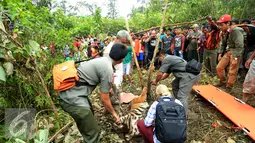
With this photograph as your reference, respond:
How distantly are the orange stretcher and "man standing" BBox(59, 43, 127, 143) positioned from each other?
2.24m

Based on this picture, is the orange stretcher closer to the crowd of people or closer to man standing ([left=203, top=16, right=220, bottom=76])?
the crowd of people

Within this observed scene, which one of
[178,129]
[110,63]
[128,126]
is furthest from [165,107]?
[128,126]

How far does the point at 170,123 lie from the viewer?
2094 millimetres

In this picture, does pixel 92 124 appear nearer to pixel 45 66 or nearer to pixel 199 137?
pixel 45 66

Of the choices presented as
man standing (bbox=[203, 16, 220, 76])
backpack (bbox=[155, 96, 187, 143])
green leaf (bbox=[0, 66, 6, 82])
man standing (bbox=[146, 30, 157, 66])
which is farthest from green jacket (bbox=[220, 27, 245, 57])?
green leaf (bbox=[0, 66, 6, 82])

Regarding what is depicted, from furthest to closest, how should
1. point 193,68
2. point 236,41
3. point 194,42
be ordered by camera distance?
1. point 194,42
2. point 236,41
3. point 193,68

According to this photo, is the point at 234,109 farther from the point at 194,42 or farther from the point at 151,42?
the point at 151,42

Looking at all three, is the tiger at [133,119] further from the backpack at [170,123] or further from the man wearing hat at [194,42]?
the man wearing hat at [194,42]

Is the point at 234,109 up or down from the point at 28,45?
down

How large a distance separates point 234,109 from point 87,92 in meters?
2.81

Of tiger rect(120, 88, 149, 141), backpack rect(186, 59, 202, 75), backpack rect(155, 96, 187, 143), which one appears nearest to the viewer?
backpack rect(155, 96, 187, 143)

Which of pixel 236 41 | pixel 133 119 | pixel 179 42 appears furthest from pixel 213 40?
pixel 133 119

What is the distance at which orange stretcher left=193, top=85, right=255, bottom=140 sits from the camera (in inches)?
116

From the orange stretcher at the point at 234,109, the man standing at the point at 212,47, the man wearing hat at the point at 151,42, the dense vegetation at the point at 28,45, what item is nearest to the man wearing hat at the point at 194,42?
the man standing at the point at 212,47
